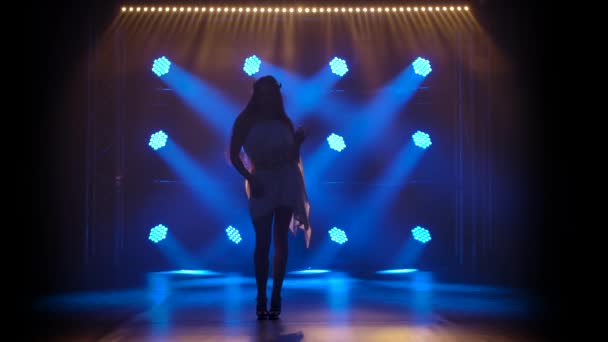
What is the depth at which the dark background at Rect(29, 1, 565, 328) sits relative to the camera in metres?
6.18

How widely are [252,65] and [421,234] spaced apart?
2.71m

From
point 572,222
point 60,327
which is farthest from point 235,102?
point 60,327

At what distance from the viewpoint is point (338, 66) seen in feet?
24.2

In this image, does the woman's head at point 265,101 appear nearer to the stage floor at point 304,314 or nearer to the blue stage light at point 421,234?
the stage floor at point 304,314

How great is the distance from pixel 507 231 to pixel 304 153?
2373 mm

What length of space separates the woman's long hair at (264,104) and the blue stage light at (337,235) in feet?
13.5

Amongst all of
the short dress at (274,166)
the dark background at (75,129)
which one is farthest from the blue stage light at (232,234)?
the short dress at (274,166)

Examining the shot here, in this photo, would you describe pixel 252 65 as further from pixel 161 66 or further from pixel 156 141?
pixel 156 141

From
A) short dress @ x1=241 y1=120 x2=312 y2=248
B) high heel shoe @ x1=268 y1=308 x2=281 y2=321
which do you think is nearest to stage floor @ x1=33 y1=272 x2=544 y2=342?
high heel shoe @ x1=268 y1=308 x2=281 y2=321

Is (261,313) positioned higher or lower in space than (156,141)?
lower

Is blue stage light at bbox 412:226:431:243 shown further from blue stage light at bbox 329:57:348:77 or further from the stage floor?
the stage floor

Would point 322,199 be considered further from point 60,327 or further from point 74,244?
point 60,327

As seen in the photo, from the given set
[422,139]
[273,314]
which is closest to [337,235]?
[422,139]

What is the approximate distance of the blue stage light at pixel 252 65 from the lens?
7410 mm
